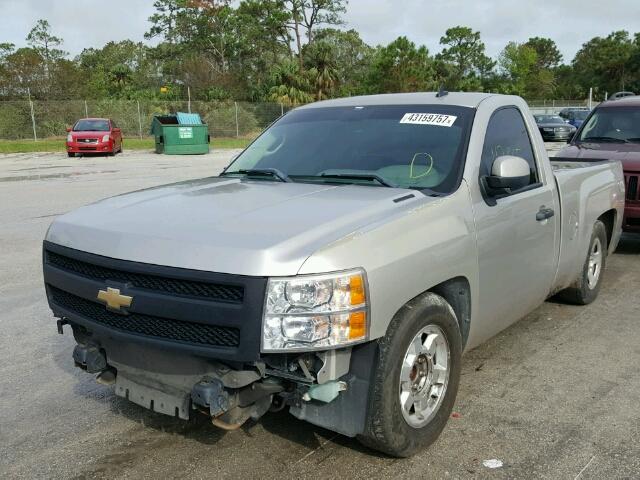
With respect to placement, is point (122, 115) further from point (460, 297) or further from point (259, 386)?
point (259, 386)

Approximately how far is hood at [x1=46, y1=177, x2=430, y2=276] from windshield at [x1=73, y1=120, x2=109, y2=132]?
25.6 meters

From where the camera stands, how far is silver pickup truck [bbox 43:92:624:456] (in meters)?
2.73

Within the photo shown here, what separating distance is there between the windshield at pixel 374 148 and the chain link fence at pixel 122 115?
3687 centimetres

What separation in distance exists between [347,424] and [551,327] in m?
2.96

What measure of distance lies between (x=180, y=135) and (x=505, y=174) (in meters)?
25.9

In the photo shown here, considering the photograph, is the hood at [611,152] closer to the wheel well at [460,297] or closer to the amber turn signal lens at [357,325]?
the wheel well at [460,297]

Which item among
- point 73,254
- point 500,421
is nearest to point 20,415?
point 73,254

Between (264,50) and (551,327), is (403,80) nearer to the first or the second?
(264,50)

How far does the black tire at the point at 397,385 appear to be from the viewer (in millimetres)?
2928

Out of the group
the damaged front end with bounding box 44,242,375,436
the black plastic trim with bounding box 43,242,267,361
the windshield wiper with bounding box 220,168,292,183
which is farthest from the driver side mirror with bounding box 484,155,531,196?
the black plastic trim with bounding box 43,242,267,361

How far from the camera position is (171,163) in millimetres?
23188

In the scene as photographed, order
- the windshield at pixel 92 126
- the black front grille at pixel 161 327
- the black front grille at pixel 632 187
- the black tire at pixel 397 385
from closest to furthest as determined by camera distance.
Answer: the black front grille at pixel 161 327, the black tire at pixel 397 385, the black front grille at pixel 632 187, the windshield at pixel 92 126

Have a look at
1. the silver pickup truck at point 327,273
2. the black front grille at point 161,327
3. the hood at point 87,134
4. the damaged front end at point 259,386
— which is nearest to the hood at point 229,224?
the silver pickup truck at point 327,273

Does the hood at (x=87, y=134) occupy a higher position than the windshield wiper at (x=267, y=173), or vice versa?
the windshield wiper at (x=267, y=173)
